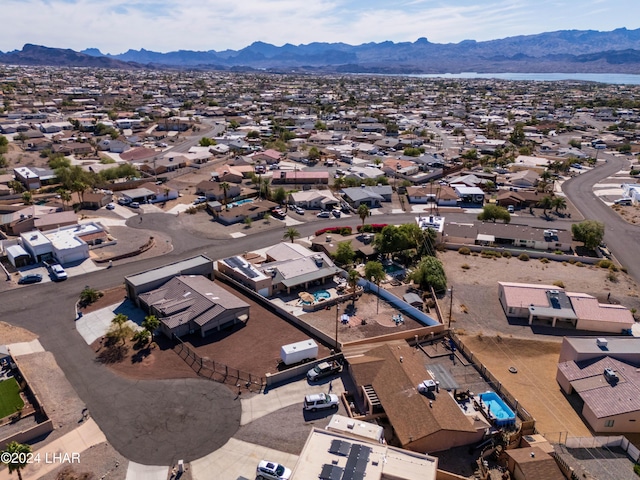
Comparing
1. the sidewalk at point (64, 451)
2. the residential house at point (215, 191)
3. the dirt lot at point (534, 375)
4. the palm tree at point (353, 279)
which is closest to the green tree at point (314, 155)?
the residential house at point (215, 191)

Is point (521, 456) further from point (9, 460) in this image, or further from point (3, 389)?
point (3, 389)

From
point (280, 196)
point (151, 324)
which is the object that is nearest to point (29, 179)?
point (280, 196)

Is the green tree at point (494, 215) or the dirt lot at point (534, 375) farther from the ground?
the green tree at point (494, 215)

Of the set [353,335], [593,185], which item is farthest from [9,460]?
[593,185]

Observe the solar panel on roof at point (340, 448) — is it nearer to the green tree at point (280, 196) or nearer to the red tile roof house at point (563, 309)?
the red tile roof house at point (563, 309)

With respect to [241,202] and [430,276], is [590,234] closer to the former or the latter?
[430,276]

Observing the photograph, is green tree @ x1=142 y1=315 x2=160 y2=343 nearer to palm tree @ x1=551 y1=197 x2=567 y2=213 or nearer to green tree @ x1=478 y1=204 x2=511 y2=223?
green tree @ x1=478 y1=204 x2=511 y2=223
